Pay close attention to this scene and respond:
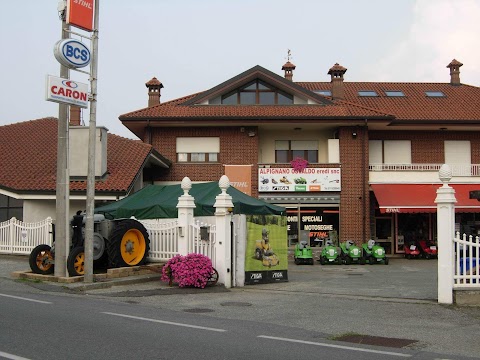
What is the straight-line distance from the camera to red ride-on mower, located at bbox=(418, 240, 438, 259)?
91.6 feet

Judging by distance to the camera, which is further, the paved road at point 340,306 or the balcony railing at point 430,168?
the balcony railing at point 430,168

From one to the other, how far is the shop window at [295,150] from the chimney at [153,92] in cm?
710

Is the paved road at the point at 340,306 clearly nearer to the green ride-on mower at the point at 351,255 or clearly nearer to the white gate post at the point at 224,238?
the white gate post at the point at 224,238

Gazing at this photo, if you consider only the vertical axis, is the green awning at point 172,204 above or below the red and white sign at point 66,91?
below

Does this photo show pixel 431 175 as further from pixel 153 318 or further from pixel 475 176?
pixel 153 318

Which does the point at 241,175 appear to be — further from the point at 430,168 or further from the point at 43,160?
the point at 430,168

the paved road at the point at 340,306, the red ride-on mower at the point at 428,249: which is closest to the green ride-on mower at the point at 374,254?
the red ride-on mower at the point at 428,249

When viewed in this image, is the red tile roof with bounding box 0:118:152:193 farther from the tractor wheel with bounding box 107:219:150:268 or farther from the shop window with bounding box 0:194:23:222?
the tractor wheel with bounding box 107:219:150:268

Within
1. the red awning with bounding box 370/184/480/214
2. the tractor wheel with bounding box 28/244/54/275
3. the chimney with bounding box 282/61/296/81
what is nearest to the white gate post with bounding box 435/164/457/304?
the tractor wheel with bounding box 28/244/54/275

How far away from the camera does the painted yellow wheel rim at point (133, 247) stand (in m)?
16.5

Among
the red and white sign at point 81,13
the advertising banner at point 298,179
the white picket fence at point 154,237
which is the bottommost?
the white picket fence at point 154,237

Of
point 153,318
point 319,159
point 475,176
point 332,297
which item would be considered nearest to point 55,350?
point 153,318

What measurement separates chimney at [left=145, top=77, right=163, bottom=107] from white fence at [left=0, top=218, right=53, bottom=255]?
1231cm

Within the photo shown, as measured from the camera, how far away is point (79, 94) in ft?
47.3
